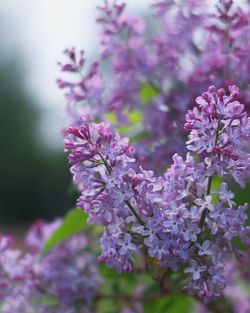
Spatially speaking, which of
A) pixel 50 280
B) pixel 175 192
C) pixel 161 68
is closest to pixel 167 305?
pixel 50 280

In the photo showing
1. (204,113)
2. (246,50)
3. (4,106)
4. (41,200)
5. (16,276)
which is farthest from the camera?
(4,106)

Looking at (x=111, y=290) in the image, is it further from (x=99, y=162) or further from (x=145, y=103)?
(x=99, y=162)

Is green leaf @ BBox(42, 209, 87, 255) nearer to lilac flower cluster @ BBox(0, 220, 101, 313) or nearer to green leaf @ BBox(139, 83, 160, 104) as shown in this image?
lilac flower cluster @ BBox(0, 220, 101, 313)

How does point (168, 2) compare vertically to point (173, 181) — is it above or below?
above

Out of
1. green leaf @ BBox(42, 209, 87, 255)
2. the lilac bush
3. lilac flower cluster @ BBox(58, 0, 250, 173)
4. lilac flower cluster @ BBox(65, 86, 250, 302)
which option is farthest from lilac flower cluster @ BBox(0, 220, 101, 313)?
lilac flower cluster @ BBox(65, 86, 250, 302)

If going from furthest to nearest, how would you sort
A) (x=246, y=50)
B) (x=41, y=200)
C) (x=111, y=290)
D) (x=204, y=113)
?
1. (x=41, y=200)
2. (x=111, y=290)
3. (x=246, y=50)
4. (x=204, y=113)

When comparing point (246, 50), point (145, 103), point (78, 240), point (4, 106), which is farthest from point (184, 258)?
point (4, 106)

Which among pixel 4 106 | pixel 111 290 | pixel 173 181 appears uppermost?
pixel 4 106

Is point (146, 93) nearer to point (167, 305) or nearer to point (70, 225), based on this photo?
point (70, 225)
